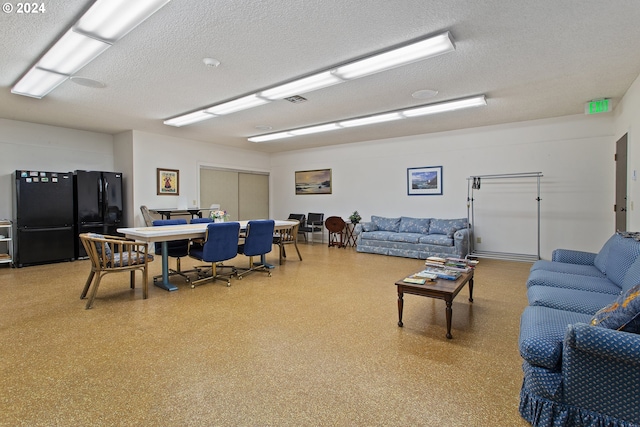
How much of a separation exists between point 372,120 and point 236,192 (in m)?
4.50

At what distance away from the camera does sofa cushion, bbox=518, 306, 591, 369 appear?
5.26 ft

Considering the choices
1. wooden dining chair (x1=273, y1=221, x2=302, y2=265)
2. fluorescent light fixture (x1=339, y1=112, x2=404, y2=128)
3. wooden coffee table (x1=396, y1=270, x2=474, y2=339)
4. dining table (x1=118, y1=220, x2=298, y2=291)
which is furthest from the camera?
wooden dining chair (x1=273, y1=221, x2=302, y2=265)

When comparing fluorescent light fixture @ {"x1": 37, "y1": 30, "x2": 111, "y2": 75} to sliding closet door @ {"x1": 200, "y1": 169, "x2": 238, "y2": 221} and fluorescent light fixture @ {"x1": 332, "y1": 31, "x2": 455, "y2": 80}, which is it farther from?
sliding closet door @ {"x1": 200, "y1": 169, "x2": 238, "y2": 221}

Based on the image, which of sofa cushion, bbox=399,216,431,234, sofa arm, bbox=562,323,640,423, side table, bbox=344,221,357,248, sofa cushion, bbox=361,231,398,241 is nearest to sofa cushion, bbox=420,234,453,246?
sofa cushion, bbox=399,216,431,234

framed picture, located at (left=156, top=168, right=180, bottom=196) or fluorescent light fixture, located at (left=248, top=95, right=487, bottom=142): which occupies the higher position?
fluorescent light fixture, located at (left=248, top=95, right=487, bottom=142)

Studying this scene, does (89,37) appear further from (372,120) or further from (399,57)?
(372,120)

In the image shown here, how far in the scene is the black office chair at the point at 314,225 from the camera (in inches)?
327

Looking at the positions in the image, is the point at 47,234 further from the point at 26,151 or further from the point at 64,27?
the point at 64,27

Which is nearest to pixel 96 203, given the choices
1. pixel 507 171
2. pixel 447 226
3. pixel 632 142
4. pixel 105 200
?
pixel 105 200

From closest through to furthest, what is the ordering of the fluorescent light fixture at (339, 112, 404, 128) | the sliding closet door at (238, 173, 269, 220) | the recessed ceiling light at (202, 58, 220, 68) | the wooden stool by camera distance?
1. the recessed ceiling light at (202, 58, 220, 68)
2. the fluorescent light fixture at (339, 112, 404, 128)
3. the wooden stool
4. the sliding closet door at (238, 173, 269, 220)

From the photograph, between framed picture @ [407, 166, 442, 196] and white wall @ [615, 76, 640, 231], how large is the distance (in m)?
2.99

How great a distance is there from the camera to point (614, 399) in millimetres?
1456

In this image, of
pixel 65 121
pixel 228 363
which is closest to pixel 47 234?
pixel 65 121

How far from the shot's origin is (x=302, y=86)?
3832 millimetres
